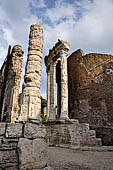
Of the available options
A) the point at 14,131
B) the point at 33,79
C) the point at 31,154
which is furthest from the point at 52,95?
the point at 31,154

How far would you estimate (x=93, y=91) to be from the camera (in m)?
9.28

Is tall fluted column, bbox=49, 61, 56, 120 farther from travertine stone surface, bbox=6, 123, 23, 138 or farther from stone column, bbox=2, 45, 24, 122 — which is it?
travertine stone surface, bbox=6, 123, 23, 138

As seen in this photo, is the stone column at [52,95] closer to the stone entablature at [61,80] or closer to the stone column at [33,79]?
the stone entablature at [61,80]

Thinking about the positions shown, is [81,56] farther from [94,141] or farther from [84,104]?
[94,141]

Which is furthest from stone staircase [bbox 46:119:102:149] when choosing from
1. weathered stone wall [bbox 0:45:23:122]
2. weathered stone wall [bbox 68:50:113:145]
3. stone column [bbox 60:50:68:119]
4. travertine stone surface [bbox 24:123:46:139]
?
travertine stone surface [bbox 24:123:46:139]

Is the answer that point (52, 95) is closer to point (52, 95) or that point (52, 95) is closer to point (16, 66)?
point (52, 95)

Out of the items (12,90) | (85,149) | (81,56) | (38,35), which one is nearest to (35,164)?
(85,149)

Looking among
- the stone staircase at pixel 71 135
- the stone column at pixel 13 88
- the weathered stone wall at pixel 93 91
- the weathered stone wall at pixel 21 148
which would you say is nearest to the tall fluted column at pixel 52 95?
the weathered stone wall at pixel 93 91

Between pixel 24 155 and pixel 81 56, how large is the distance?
365 inches

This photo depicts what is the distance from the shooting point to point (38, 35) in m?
6.80

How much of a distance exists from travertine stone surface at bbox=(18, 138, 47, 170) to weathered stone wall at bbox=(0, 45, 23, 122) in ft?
21.3

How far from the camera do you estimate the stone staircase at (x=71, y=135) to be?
6208 millimetres

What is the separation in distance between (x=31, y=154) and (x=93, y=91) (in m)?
7.53

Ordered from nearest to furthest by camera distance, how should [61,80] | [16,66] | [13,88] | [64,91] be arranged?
1. [64,91]
2. [61,80]
3. [13,88]
4. [16,66]
